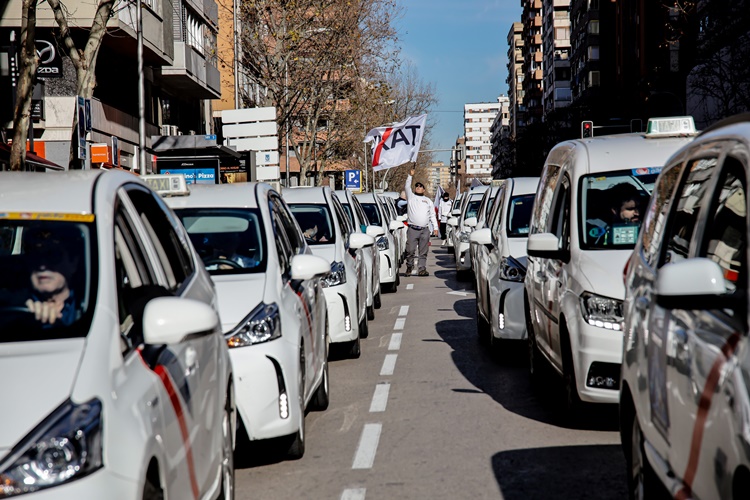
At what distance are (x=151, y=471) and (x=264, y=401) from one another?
313cm

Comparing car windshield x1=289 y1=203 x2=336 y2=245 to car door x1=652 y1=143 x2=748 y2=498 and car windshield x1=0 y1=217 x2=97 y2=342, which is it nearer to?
car door x1=652 y1=143 x2=748 y2=498

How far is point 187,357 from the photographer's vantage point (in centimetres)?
446

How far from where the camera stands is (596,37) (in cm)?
10431

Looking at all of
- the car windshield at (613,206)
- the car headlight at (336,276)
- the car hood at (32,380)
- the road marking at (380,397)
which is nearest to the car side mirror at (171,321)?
the car hood at (32,380)

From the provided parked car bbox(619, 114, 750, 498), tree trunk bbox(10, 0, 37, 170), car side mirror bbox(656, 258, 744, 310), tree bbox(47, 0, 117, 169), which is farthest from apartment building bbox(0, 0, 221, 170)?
car side mirror bbox(656, 258, 744, 310)

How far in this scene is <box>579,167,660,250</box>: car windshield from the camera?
323 inches

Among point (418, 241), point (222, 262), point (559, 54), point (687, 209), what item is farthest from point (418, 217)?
point (559, 54)

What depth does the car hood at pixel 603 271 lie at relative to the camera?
7371 mm

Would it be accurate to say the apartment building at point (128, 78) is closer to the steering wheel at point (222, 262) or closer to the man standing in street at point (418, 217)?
the man standing in street at point (418, 217)

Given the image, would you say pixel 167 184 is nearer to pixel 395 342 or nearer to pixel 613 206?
pixel 613 206

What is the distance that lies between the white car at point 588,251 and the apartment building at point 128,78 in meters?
9.53

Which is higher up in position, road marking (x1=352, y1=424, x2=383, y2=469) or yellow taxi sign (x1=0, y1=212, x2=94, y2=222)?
yellow taxi sign (x1=0, y1=212, x2=94, y2=222)

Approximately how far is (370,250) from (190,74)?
1088 inches

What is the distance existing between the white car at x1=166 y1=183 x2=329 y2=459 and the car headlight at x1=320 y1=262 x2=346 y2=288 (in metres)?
2.14
